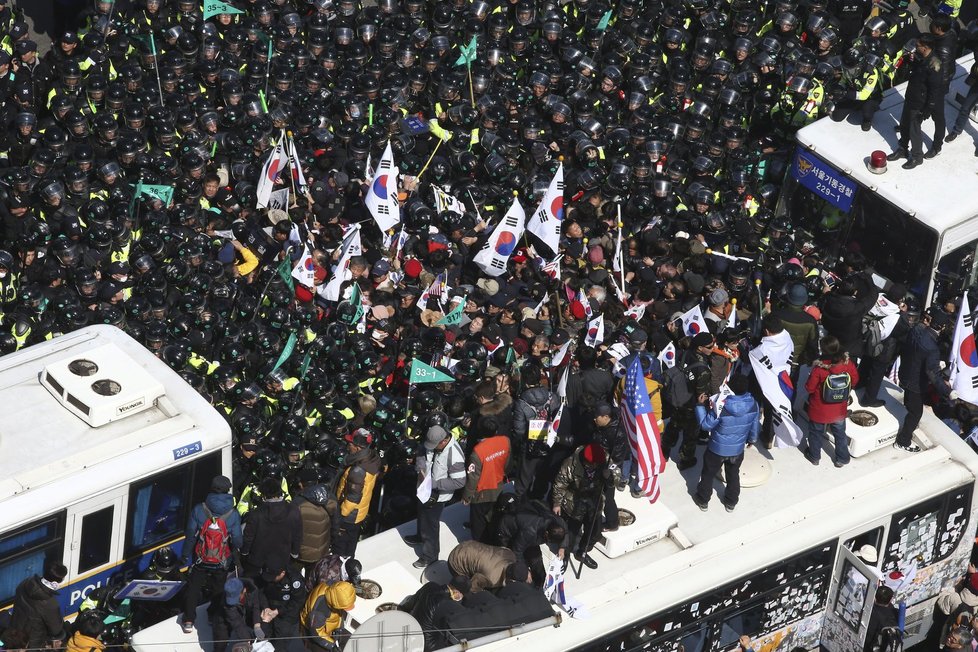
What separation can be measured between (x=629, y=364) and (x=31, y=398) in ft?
19.8

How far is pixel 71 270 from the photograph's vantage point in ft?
66.6

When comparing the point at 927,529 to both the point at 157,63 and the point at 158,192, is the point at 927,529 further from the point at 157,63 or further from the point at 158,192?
the point at 157,63

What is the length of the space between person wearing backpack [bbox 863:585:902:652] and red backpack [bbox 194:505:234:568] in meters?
6.36

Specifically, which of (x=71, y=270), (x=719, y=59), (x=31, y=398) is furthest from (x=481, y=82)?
(x=31, y=398)

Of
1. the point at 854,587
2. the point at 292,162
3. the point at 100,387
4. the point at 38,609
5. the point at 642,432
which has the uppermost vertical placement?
the point at 100,387

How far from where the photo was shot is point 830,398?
58.3 feet

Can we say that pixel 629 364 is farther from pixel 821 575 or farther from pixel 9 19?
pixel 9 19

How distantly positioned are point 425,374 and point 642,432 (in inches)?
122

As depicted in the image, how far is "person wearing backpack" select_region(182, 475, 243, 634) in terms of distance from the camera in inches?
664

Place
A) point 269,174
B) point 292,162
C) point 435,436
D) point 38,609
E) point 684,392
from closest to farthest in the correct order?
point 38,609, point 435,436, point 684,392, point 269,174, point 292,162

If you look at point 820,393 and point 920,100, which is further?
point 920,100

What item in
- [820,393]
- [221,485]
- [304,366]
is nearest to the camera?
[221,485]

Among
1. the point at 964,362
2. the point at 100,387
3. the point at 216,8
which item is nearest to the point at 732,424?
the point at 964,362

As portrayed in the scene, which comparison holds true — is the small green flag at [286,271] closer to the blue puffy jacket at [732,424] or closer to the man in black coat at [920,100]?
the blue puffy jacket at [732,424]
